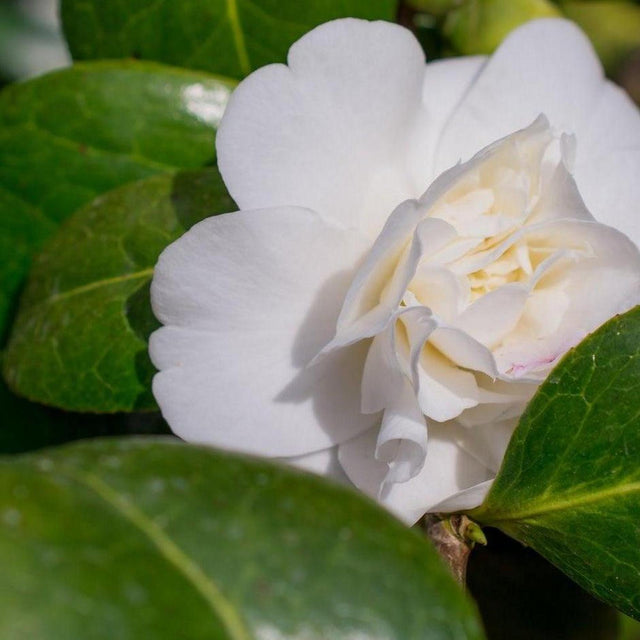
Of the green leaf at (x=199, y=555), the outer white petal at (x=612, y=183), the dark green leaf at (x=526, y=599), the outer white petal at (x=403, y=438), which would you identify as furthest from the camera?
the dark green leaf at (x=526, y=599)

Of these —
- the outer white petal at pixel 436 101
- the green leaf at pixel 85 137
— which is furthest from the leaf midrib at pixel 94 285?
the outer white petal at pixel 436 101

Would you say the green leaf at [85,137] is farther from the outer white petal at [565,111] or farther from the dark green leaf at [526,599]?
the dark green leaf at [526,599]

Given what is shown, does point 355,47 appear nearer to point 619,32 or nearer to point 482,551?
point 482,551

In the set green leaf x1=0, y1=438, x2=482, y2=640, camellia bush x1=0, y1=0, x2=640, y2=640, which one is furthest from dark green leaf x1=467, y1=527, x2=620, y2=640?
green leaf x1=0, y1=438, x2=482, y2=640

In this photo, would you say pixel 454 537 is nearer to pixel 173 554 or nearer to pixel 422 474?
pixel 422 474

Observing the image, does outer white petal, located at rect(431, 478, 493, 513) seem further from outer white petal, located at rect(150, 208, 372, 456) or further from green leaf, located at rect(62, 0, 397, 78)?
green leaf, located at rect(62, 0, 397, 78)

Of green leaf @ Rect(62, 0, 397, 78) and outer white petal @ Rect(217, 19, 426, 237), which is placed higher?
outer white petal @ Rect(217, 19, 426, 237)

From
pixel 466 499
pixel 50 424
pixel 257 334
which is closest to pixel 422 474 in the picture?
pixel 466 499

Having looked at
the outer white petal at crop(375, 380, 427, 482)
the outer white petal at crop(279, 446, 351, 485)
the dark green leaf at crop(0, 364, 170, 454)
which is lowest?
the dark green leaf at crop(0, 364, 170, 454)
